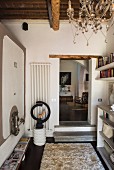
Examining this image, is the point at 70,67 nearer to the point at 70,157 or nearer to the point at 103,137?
the point at 103,137

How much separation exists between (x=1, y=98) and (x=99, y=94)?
3447mm

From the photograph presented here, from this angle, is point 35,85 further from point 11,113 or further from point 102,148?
point 102,148

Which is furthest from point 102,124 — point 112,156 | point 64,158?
point 64,158

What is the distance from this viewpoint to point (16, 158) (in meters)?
3.25

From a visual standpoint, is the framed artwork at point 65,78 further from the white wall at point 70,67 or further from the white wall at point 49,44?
the white wall at point 49,44

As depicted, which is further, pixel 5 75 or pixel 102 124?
pixel 102 124

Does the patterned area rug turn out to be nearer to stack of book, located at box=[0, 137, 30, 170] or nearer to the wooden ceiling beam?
stack of book, located at box=[0, 137, 30, 170]

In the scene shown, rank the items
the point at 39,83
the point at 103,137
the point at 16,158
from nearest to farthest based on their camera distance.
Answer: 1. the point at 16,158
2. the point at 103,137
3. the point at 39,83

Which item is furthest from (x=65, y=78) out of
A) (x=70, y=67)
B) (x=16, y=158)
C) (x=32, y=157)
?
(x=16, y=158)

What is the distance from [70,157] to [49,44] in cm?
328

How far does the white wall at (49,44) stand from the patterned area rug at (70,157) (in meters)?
1.10

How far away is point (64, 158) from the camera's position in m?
3.64

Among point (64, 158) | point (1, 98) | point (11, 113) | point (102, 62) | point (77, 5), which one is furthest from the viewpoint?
point (102, 62)

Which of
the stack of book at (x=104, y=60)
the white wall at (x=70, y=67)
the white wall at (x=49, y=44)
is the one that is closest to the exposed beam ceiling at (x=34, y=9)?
the white wall at (x=49, y=44)
